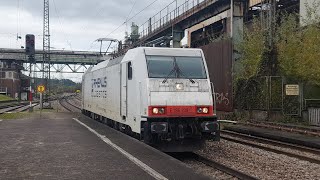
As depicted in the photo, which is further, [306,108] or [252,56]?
[252,56]

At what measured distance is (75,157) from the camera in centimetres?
956

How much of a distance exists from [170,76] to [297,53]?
12904 mm

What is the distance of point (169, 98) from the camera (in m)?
11.7

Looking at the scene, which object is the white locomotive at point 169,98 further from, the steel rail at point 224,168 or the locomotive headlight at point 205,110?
the steel rail at point 224,168

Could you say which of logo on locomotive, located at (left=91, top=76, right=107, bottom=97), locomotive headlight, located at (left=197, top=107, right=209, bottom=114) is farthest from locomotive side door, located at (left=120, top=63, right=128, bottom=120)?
logo on locomotive, located at (left=91, top=76, right=107, bottom=97)

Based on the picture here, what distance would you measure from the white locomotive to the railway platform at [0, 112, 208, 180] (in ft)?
2.27

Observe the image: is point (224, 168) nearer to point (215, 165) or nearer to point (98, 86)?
point (215, 165)

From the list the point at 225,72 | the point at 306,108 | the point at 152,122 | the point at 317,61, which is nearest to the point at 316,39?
the point at 317,61

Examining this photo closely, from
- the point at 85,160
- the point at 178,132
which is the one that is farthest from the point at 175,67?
the point at 85,160

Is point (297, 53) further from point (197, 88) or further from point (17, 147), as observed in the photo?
point (17, 147)

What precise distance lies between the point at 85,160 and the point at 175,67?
450 centimetres

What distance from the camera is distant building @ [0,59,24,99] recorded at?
9431 centimetres

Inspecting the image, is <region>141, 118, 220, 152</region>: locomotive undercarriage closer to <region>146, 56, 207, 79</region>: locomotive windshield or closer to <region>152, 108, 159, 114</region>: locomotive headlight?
<region>152, 108, 159, 114</region>: locomotive headlight

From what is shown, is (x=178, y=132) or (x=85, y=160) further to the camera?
(x=178, y=132)
